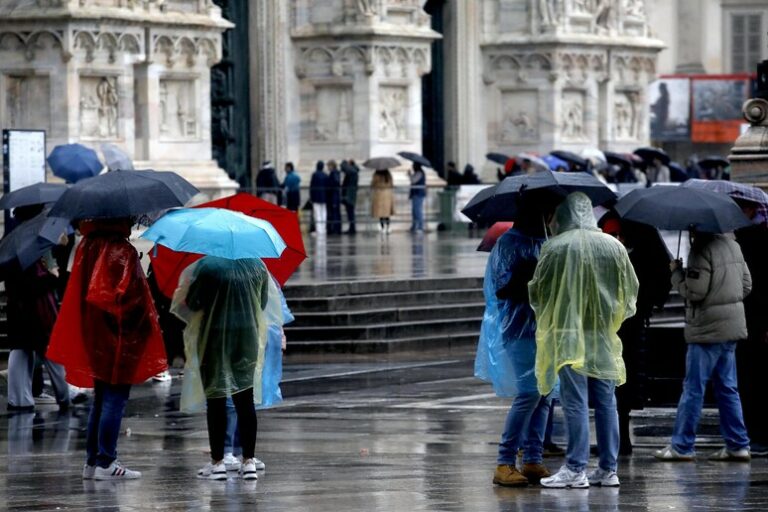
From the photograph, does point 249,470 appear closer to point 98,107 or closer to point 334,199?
point 98,107

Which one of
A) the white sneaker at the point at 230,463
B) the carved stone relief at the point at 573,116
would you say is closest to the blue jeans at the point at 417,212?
the carved stone relief at the point at 573,116

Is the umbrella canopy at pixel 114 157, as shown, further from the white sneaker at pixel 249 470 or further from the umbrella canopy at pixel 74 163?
the white sneaker at pixel 249 470

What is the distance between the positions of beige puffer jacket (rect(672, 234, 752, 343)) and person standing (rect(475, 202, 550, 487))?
1549 mm

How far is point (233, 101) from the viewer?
121 ft

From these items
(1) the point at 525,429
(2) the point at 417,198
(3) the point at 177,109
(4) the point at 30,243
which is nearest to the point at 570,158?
(2) the point at 417,198

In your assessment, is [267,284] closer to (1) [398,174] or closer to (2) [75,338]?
(2) [75,338]

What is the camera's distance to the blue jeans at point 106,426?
12617 mm

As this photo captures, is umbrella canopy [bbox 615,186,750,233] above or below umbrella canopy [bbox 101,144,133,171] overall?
below

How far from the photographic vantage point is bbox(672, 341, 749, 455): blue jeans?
1361 centimetres

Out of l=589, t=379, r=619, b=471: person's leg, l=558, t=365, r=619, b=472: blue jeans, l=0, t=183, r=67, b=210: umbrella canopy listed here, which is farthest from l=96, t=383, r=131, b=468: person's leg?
l=0, t=183, r=67, b=210: umbrella canopy

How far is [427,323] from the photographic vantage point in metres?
23.0

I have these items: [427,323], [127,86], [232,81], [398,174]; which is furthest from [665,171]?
[427,323]

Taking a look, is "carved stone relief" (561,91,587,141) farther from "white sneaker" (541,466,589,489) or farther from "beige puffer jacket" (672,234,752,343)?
"white sneaker" (541,466,589,489)

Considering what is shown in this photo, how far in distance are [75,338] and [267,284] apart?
1171 millimetres
